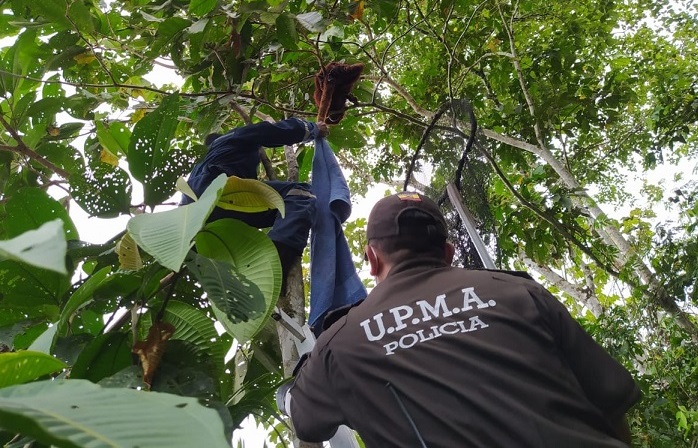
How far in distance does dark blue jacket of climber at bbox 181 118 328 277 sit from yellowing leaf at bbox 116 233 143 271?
2.04 feet

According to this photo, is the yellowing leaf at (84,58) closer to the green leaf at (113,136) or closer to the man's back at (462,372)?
the green leaf at (113,136)

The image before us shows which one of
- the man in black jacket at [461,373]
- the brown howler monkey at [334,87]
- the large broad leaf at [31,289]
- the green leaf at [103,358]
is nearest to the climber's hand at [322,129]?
the brown howler monkey at [334,87]

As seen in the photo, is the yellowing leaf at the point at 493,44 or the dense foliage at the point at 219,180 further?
the yellowing leaf at the point at 493,44

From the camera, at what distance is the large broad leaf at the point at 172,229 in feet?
2.34

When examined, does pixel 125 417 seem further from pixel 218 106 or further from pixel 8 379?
pixel 218 106

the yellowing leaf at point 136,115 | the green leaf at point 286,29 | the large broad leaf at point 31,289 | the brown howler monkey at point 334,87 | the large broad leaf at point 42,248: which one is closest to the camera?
the large broad leaf at point 42,248

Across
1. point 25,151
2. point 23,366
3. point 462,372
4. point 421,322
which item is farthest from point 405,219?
point 25,151

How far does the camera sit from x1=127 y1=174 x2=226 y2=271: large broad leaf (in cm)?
71

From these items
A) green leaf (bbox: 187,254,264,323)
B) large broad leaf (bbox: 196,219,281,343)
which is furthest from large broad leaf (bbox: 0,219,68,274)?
large broad leaf (bbox: 196,219,281,343)

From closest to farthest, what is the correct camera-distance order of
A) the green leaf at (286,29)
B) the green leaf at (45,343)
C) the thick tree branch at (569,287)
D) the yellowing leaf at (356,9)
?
the green leaf at (45,343) → the green leaf at (286,29) → the yellowing leaf at (356,9) → the thick tree branch at (569,287)

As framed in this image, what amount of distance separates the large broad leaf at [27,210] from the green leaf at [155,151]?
175 mm

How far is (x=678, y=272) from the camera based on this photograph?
362 cm

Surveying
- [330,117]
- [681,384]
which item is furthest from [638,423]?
[330,117]

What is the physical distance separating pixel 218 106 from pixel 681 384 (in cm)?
279
